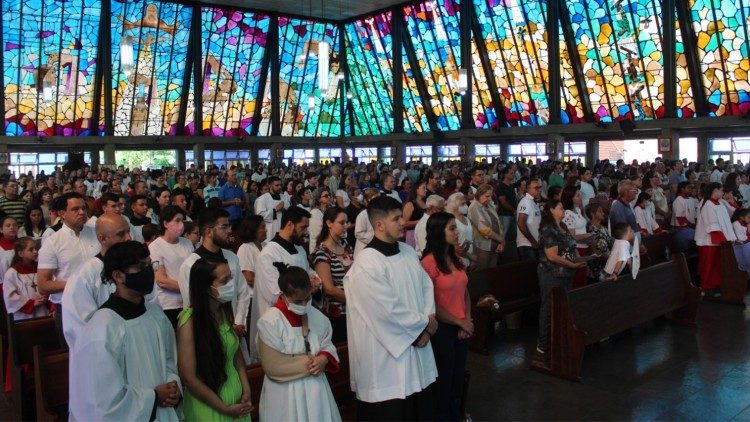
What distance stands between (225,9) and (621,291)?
2225cm

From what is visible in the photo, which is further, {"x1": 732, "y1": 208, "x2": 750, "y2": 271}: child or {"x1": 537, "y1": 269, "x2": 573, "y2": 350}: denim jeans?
{"x1": 732, "y1": 208, "x2": 750, "y2": 271}: child

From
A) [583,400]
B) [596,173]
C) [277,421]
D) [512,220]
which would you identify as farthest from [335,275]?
[596,173]

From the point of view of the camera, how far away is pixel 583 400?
4832mm

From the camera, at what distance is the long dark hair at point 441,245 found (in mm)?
4203

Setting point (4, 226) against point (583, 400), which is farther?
point (4, 226)

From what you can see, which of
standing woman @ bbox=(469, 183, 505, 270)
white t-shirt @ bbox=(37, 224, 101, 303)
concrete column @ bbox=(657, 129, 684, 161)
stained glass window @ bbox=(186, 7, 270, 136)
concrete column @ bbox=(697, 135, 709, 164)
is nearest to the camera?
white t-shirt @ bbox=(37, 224, 101, 303)

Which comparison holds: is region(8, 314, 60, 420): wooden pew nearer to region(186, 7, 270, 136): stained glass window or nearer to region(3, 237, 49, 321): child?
region(3, 237, 49, 321): child

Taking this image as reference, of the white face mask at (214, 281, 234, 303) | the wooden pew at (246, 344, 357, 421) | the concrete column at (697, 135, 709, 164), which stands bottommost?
the wooden pew at (246, 344, 357, 421)

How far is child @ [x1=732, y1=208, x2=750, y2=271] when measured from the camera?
7.91 m

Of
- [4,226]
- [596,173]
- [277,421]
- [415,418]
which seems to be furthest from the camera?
[596,173]

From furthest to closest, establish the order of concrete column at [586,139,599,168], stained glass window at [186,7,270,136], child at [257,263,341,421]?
stained glass window at [186,7,270,136] → concrete column at [586,139,599,168] → child at [257,263,341,421]

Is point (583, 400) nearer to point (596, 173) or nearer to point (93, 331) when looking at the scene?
point (93, 331)

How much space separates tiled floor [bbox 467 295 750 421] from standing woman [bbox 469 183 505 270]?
1.10m

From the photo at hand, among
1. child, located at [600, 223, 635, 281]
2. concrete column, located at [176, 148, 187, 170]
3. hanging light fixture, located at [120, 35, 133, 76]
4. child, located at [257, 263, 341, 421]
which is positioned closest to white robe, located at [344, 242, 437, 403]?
child, located at [257, 263, 341, 421]
